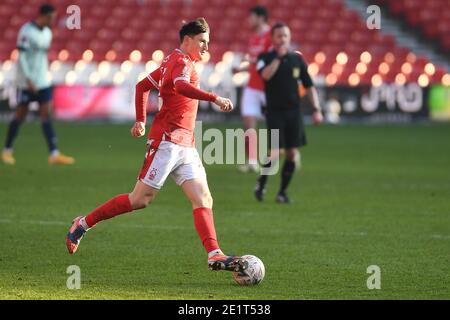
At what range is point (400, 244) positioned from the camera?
998 centimetres

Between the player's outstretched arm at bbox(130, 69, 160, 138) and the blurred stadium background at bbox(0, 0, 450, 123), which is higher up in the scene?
the blurred stadium background at bbox(0, 0, 450, 123)

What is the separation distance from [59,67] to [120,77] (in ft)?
4.95

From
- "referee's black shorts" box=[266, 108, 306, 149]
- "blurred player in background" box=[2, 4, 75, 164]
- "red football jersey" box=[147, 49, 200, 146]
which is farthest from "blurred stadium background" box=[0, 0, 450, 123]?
"red football jersey" box=[147, 49, 200, 146]

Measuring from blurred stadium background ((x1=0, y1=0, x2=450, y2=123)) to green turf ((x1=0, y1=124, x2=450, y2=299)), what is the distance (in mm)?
7269

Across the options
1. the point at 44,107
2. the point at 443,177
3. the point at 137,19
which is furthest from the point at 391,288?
the point at 137,19

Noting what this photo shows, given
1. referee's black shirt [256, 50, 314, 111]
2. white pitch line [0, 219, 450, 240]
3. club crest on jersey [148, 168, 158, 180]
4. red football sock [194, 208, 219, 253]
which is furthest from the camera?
referee's black shirt [256, 50, 314, 111]

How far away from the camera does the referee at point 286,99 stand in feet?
42.7

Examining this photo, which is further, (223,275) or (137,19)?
(137,19)

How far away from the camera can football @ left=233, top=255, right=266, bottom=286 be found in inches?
310

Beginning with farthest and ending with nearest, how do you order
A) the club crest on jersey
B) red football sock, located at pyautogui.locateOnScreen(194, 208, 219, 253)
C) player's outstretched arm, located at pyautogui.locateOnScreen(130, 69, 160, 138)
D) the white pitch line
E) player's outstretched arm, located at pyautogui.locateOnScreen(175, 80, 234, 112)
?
the white pitch line, player's outstretched arm, located at pyautogui.locateOnScreen(130, 69, 160, 138), the club crest on jersey, red football sock, located at pyautogui.locateOnScreen(194, 208, 219, 253), player's outstretched arm, located at pyautogui.locateOnScreen(175, 80, 234, 112)

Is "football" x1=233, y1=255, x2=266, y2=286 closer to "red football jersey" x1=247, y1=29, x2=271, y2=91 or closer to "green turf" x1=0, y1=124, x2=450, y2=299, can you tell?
"green turf" x1=0, y1=124, x2=450, y2=299

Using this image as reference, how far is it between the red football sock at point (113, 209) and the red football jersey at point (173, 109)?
55 centimetres

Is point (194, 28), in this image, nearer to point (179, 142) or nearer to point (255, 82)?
point (179, 142)

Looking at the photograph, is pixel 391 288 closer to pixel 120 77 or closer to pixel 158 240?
pixel 158 240
